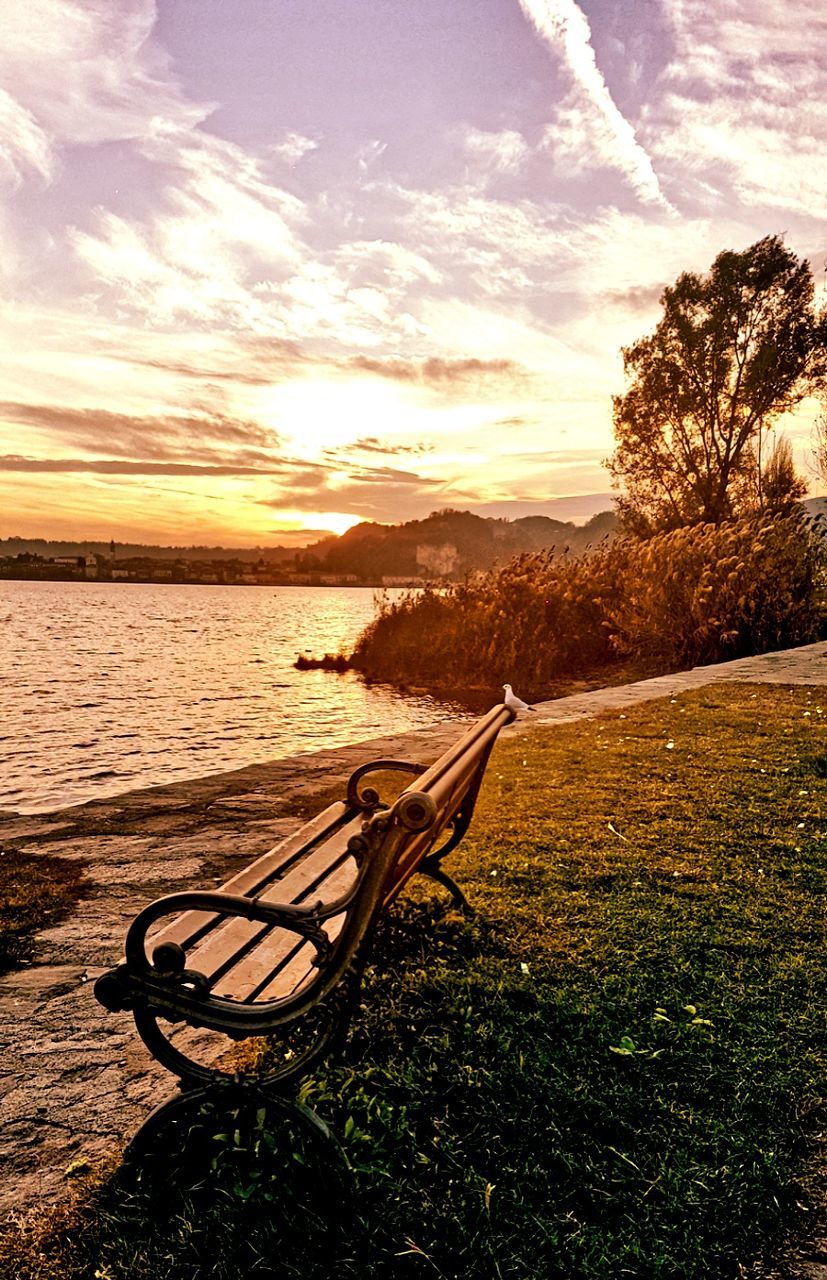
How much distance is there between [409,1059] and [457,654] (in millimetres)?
16909

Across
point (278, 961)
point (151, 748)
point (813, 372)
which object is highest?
point (813, 372)

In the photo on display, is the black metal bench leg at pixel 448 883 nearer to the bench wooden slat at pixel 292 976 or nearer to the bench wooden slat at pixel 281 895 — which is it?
the bench wooden slat at pixel 281 895

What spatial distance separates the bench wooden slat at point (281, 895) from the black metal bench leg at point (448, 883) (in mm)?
404

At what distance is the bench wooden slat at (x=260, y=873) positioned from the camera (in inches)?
105

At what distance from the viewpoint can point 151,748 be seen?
45.5 ft

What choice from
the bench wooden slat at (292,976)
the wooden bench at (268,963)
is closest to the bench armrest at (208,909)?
the wooden bench at (268,963)

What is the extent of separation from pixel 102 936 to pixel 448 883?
179 centimetres

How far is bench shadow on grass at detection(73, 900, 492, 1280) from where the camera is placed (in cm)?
210

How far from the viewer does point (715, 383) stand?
31.9 m

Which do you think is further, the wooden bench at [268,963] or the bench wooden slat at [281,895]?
the bench wooden slat at [281,895]

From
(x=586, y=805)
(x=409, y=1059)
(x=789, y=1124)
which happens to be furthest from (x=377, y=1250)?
(x=586, y=805)

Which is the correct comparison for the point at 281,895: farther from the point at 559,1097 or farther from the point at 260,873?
the point at 559,1097

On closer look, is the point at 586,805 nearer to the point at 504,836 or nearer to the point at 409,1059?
the point at 504,836

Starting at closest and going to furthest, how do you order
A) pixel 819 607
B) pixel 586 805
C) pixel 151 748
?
1. pixel 586 805
2. pixel 151 748
3. pixel 819 607
